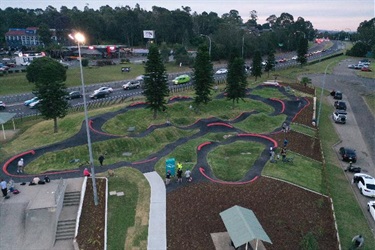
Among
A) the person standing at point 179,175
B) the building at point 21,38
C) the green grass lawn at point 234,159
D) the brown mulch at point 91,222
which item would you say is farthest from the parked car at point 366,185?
the building at point 21,38

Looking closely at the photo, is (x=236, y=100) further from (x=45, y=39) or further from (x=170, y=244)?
(x=45, y=39)

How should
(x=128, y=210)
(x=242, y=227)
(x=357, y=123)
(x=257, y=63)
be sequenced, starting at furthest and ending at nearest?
(x=257, y=63) < (x=357, y=123) < (x=128, y=210) < (x=242, y=227)

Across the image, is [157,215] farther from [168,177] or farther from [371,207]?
[371,207]

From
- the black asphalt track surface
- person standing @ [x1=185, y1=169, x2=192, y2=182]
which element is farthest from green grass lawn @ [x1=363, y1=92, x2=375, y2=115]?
person standing @ [x1=185, y1=169, x2=192, y2=182]

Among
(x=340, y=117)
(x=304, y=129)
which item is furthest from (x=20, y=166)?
(x=340, y=117)

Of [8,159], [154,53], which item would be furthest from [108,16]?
[8,159]

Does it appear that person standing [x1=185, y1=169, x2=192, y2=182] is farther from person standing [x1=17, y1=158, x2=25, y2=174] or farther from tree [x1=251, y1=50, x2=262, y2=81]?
tree [x1=251, y1=50, x2=262, y2=81]
